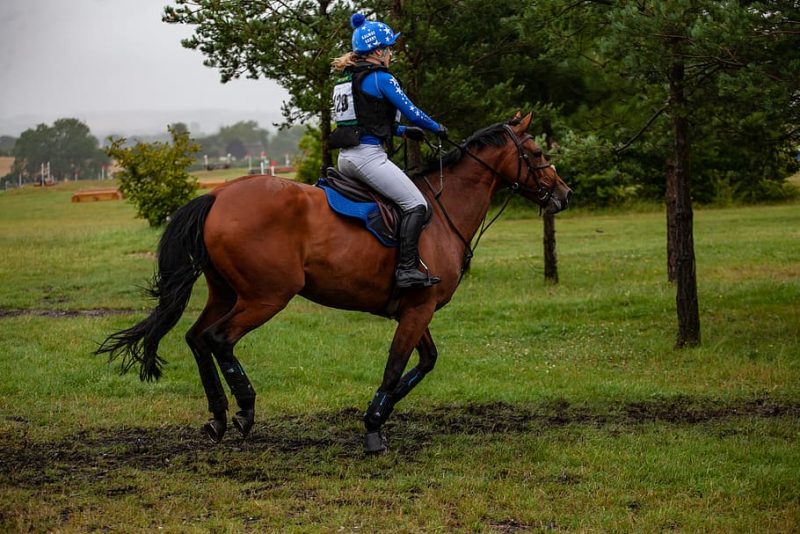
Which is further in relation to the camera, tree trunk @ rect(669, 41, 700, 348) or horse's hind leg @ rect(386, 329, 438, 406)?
tree trunk @ rect(669, 41, 700, 348)

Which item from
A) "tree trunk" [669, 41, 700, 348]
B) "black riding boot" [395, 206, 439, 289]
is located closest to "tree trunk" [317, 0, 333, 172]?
"tree trunk" [669, 41, 700, 348]

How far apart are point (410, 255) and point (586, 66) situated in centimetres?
1029

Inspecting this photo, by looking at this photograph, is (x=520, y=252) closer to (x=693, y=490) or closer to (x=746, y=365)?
(x=746, y=365)

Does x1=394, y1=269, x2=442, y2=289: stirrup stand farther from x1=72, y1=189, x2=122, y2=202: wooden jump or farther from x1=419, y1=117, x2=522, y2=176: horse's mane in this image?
x1=72, y1=189, x2=122, y2=202: wooden jump

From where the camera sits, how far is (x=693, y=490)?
→ 712 cm

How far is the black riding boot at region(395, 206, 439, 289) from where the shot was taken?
27.2ft

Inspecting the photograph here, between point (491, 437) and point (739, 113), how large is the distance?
5961 mm

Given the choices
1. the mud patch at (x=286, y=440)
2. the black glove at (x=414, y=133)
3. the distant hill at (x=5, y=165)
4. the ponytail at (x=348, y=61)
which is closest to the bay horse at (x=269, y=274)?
the mud patch at (x=286, y=440)

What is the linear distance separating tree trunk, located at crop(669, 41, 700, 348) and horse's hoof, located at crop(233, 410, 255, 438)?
6.64m

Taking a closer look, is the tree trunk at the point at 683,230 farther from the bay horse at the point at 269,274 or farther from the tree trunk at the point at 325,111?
the tree trunk at the point at 325,111

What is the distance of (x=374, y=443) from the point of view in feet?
26.9

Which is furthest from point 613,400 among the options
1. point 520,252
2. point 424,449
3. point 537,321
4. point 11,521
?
point 520,252

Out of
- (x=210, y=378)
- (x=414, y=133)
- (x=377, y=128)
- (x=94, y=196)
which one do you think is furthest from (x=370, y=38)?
(x=94, y=196)

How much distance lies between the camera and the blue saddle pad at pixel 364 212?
8.30 metres
